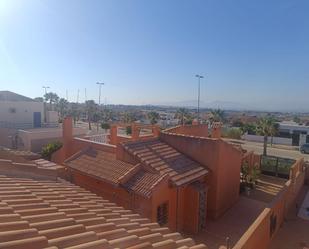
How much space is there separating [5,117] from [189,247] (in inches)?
1343

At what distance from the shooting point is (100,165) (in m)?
14.1

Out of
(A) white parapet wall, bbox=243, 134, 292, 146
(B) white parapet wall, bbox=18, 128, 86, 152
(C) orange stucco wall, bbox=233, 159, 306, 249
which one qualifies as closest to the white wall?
(B) white parapet wall, bbox=18, 128, 86, 152

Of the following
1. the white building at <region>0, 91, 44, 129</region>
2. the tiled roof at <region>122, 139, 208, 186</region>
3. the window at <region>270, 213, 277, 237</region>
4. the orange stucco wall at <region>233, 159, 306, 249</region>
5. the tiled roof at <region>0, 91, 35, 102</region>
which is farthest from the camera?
the tiled roof at <region>0, 91, 35, 102</region>

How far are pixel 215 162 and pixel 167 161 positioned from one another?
2552mm

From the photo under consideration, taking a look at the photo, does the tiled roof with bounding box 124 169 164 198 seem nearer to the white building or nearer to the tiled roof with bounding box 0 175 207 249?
the tiled roof with bounding box 0 175 207 249

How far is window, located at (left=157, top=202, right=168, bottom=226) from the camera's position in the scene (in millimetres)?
11624

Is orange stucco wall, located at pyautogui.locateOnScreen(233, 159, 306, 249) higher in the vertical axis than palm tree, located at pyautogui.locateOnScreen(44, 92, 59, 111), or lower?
lower

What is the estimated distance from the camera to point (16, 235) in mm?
3213

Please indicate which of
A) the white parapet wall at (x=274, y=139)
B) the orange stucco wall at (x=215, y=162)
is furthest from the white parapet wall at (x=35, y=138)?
the white parapet wall at (x=274, y=139)

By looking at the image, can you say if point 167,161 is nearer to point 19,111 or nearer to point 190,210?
point 190,210

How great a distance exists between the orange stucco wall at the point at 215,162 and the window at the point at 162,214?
3241 millimetres

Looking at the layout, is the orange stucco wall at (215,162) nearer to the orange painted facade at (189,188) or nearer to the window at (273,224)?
the orange painted facade at (189,188)

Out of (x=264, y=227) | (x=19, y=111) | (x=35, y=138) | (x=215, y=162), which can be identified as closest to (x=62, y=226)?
(x=264, y=227)

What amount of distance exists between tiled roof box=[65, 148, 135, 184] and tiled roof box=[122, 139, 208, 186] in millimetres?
905
